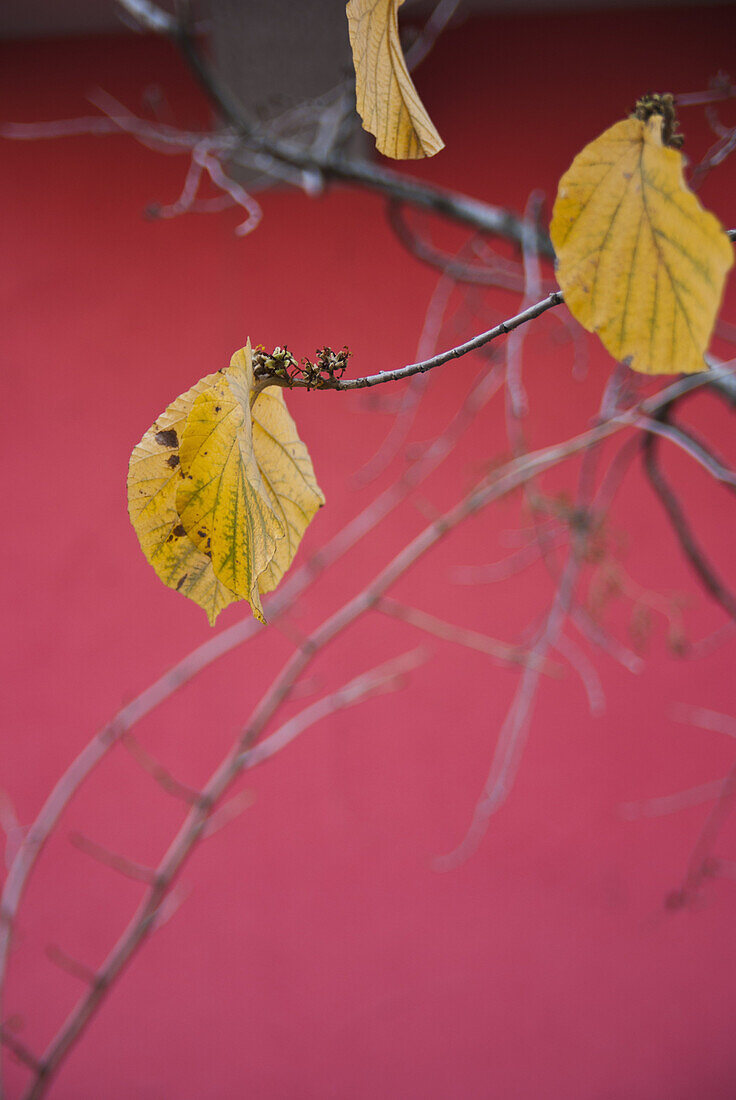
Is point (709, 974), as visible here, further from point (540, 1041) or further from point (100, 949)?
point (100, 949)

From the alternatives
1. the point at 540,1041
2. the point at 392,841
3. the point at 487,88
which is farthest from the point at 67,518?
the point at 540,1041

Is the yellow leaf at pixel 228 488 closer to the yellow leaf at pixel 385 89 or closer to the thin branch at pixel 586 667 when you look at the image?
the yellow leaf at pixel 385 89

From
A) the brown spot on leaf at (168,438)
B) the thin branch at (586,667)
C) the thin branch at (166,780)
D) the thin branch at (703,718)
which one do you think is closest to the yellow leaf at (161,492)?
the brown spot on leaf at (168,438)

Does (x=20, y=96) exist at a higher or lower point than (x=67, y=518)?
higher

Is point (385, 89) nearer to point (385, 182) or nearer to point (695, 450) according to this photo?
point (695, 450)

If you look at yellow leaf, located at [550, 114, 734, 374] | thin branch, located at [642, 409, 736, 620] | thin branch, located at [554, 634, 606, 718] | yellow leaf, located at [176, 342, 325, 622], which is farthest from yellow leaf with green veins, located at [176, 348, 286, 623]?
thin branch, located at [554, 634, 606, 718]

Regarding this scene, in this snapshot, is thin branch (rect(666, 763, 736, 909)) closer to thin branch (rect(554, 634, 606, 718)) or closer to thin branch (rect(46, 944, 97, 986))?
thin branch (rect(554, 634, 606, 718))

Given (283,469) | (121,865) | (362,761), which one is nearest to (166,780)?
(121,865)
